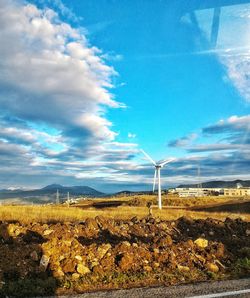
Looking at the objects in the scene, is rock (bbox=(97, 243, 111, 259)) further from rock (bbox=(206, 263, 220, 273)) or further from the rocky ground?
rock (bbox=(206, 263, 220, 273))

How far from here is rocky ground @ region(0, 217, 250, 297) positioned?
9.45m

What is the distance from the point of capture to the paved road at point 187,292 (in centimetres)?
820

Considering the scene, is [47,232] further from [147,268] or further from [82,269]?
[147,268]

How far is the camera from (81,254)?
36.3 feet

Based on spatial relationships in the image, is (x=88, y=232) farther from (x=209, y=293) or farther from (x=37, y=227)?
(x=209, y=293)

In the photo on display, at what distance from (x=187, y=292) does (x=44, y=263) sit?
3.52m

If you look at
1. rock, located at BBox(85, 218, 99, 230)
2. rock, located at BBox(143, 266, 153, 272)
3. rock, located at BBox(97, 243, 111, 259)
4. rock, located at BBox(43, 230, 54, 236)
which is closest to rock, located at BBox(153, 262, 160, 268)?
rock, located at BBox(143, 266, 153, 272)

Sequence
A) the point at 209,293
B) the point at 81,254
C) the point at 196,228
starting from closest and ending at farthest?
the point at 209,293 → the point at 81,254 → the point at 196,228

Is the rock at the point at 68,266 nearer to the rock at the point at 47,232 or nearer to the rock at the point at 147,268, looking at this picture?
the rock at the point at 147,268

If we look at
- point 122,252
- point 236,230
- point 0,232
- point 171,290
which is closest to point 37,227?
point 0,232

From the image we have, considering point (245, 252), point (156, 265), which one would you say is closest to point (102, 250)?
point (156, 265)

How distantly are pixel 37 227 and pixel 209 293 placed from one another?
281 inches

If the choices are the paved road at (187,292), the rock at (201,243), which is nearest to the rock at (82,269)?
the paved road at (187,292)

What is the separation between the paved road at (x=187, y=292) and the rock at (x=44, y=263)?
200cm
